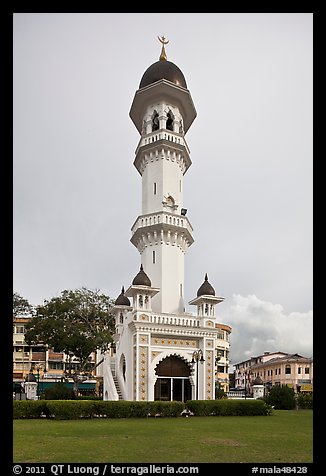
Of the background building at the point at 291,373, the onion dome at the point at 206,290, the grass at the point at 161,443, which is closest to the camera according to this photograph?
the grass at the point at 161,443

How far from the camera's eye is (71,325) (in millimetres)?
34812

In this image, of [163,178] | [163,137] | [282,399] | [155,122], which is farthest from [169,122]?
[282,399]

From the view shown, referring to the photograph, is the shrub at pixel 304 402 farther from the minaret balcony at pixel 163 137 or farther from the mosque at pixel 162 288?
the minaret balcony at pixel 163 137

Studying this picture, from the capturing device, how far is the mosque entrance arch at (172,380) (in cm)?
2934

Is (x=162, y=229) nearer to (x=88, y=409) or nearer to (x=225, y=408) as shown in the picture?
(x=225, y=408)

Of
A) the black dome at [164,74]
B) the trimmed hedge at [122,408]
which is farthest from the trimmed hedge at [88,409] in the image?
the black dome at [164,74]

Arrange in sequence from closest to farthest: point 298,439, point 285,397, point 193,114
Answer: point 298,439, point 285,397, point 193,114

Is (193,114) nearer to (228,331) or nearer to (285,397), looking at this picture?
(285,397)

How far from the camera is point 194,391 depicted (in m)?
29.9

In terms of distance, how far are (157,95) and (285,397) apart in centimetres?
2481

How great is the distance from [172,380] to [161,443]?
16.3 meters

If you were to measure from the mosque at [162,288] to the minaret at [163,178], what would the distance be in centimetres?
7
